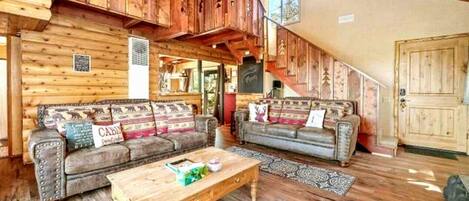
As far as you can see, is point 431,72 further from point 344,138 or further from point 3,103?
point 3,103

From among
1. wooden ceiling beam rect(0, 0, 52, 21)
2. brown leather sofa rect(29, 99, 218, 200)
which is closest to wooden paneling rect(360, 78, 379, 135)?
brown leather sofa rect(29, 99, 218, 200)

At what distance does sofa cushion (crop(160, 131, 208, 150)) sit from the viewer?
9.82ft

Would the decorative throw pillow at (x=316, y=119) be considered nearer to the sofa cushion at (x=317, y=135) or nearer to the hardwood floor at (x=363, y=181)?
the sofa cushion at (x=317, y=135)

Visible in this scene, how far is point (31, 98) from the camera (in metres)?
3.31

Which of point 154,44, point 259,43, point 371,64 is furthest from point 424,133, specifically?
point 154,44

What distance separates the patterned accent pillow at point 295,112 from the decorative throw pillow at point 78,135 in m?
3.05

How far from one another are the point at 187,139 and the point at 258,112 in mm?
1733

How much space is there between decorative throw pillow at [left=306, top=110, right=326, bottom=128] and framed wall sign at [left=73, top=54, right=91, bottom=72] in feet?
12.6

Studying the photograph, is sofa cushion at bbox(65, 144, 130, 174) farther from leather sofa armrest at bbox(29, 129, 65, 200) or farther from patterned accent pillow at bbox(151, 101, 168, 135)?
patterned accent pillow at bbox(151, 101, 168, 135)

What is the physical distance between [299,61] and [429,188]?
293 centimetres

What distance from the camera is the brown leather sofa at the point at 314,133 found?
10.5 feet

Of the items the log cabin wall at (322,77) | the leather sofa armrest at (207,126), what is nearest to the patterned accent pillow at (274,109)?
the log cabin wall at (322,77)

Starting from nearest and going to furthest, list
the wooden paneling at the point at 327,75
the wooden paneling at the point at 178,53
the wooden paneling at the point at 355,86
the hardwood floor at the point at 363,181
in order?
the hardwood floor at the point at 363,181 → the wooden paneling at the point at 355,86 → the wooden paneling at the point at 327,75 → the wooden paneling at the point at 178,53

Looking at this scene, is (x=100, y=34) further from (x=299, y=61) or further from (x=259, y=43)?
(x=299, y=61)
